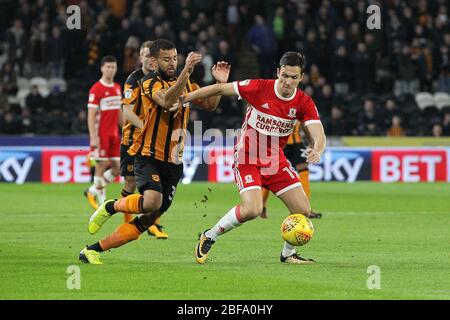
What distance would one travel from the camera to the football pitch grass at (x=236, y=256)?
901 cm

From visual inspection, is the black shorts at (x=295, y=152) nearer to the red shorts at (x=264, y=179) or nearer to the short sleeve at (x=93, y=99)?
the short sleeve at (x=93, y=99)

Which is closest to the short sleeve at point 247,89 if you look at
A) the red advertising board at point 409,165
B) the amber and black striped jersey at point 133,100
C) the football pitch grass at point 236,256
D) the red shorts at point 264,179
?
the red shorts at point 264,179

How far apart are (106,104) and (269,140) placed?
7485 millimetres

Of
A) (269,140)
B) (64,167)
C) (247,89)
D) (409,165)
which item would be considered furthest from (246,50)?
(247,89)

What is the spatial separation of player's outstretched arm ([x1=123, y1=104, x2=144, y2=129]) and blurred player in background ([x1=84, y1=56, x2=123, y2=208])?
470 cm

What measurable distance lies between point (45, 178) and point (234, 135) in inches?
170

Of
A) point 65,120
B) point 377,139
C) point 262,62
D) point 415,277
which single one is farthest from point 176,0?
point 415,277

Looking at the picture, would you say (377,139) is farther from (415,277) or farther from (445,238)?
(415,277)

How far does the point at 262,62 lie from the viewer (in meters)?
28.3

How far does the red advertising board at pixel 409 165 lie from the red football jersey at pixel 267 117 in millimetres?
15007

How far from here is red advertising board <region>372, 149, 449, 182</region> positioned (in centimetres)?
2583

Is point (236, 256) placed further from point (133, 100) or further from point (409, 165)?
point (409, 165)

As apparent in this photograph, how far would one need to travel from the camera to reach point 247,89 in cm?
1088

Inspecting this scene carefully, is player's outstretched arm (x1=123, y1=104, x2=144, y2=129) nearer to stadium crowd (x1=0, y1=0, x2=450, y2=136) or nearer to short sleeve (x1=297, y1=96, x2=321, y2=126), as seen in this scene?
short sleeve (x1=297, y1=96, x2=321, y2=126)
